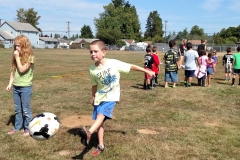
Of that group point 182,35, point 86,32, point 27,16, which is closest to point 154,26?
point 182,35

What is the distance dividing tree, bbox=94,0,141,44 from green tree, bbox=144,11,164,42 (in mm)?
13917

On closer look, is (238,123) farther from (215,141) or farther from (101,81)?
(101,81)

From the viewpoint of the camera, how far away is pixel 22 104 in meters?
5.47

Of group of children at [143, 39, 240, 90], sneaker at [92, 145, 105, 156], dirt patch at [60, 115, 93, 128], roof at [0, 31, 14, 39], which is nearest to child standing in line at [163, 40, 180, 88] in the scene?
group of children at [143, 39, 240, 90]

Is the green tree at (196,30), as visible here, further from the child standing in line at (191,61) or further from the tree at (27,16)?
the child standing in line at (191,61)

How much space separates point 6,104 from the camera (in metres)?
8.23

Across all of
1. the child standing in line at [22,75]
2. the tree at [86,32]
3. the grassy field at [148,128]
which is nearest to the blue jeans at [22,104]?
the child standing in line at [22,75]

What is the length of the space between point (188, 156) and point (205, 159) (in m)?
0.27

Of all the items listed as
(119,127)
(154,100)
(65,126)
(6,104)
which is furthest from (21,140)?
(154,100)

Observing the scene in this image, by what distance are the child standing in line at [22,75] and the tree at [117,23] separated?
282 ft

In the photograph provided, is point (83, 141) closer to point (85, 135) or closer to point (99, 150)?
point (85, 135)

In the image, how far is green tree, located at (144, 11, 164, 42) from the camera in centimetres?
12256

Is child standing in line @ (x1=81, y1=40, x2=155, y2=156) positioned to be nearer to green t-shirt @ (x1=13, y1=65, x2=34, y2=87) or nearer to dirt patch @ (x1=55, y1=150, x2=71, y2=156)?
dirt patch @ (x1=55, y1=150, x2=71, y2=156)

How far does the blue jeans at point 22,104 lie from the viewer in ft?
17.8
